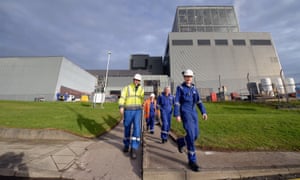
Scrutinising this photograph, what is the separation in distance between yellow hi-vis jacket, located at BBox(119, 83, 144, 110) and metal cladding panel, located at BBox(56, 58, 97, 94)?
87.6 feet

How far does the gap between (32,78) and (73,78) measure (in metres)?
7.10

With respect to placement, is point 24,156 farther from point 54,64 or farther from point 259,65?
point 259,65

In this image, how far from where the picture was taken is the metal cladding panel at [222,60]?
31.0 metres

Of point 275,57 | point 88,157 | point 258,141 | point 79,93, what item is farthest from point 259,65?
point 79,93

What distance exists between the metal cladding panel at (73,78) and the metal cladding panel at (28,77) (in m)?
1.10

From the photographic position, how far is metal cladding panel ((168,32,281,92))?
31047 millimetres

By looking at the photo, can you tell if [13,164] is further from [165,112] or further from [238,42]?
[238,42]

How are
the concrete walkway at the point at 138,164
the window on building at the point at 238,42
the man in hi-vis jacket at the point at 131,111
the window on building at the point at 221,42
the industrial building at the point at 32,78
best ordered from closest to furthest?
1. the concrete walkway at the point at 138,164
2. the man in hi-vis jacket at the point at 131,111
3. the industrial building at the point at 32,78
4. the window on building at the point at 238,42
5. the window on building at the point at 221,42

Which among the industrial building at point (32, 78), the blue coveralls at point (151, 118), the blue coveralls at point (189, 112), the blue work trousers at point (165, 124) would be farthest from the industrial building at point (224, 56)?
the blue coveralls at point (189, 112)

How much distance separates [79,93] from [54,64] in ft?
30.5

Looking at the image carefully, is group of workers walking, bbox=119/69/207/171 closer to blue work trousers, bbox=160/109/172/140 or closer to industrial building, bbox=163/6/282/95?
blue work trousers, bbox=160/109/172/140

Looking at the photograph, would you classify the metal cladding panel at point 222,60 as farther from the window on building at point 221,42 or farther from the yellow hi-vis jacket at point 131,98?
the yellow hi-vis jacket at point 131,98

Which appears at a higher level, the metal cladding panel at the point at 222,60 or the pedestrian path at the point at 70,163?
the metal cladding panel at the point at 222,60

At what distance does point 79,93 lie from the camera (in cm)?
3253
